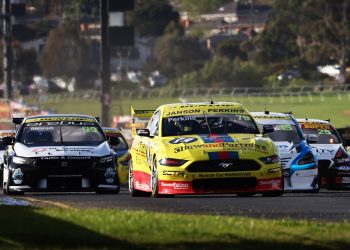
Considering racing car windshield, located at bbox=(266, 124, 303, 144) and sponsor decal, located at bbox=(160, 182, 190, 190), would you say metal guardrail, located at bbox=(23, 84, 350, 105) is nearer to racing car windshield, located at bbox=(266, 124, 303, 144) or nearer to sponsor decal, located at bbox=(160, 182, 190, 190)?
racing car windshield, located at bbox=(266, 124, 303, 144)

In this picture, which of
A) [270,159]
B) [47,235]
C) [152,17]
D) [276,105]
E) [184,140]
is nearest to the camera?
[47,235]

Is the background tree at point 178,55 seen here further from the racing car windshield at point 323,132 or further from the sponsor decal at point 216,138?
the sponsor decal at point 216,138

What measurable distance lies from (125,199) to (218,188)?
191 centimetres

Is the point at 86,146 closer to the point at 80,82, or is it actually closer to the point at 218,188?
the point at 218,188

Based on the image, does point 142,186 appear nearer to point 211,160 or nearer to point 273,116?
point 211,160

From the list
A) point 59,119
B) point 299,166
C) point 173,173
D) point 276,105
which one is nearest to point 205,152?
point 173,173

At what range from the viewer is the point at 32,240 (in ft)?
40.0

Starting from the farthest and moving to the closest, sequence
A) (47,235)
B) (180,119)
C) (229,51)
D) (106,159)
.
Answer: (229,51) < (106,159) < (180,119) < (47,235)

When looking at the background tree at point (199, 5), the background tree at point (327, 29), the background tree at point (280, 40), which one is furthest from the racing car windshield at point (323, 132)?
the background tree at point (199, 5)

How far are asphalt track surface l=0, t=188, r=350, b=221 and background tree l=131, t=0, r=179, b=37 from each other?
126 m

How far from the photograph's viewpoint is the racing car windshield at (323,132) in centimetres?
2600

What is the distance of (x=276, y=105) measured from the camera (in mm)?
83875

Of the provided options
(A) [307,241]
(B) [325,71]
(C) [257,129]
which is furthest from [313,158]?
(B) [325,71]

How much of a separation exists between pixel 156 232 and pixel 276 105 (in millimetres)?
71409
